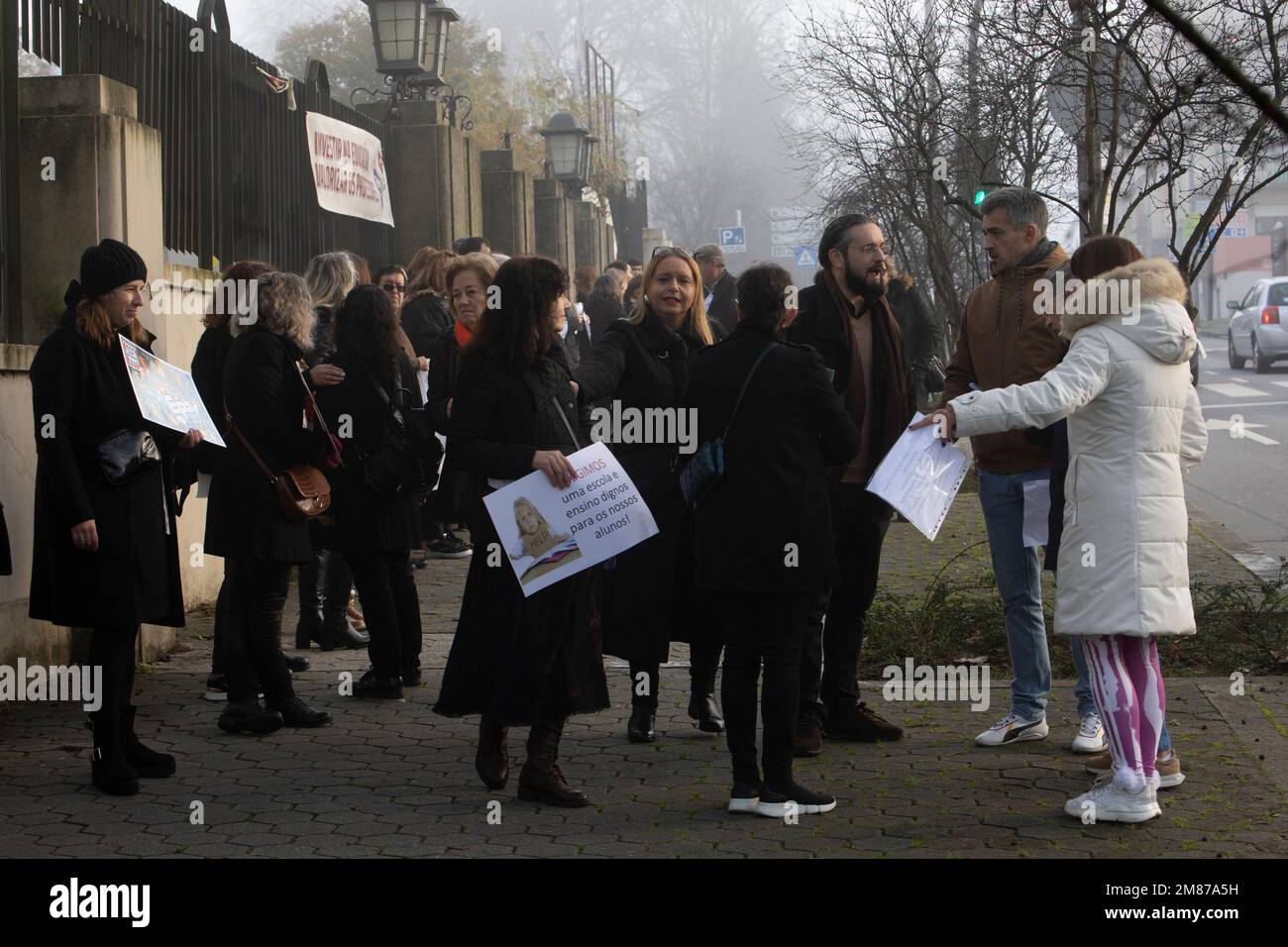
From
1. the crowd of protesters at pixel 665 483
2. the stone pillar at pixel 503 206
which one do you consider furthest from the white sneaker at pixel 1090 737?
the stone pillar at pixel 503 206

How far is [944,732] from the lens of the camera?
21.9 ft

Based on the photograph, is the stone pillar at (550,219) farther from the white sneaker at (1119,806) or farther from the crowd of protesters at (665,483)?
the white sneaker at (1119,806)

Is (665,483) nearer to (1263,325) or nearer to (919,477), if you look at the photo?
(919,477)

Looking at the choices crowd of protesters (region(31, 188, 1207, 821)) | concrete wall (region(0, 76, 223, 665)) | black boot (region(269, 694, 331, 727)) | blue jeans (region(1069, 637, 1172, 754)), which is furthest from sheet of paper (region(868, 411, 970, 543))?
concrete wall (region(0, 76, 223, 665))

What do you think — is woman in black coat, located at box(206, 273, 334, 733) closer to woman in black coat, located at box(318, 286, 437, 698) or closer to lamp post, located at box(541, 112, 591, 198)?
woman in black coat, located at box(318, 286, 437, 698)

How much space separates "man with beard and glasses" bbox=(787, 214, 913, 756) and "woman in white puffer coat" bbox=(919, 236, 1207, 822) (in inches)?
41.0

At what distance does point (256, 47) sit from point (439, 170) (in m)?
70.0

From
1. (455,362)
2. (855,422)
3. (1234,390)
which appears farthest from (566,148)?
(855,422)

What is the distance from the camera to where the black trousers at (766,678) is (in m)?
5.41

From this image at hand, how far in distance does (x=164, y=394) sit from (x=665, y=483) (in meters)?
1.94

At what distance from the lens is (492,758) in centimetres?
583
